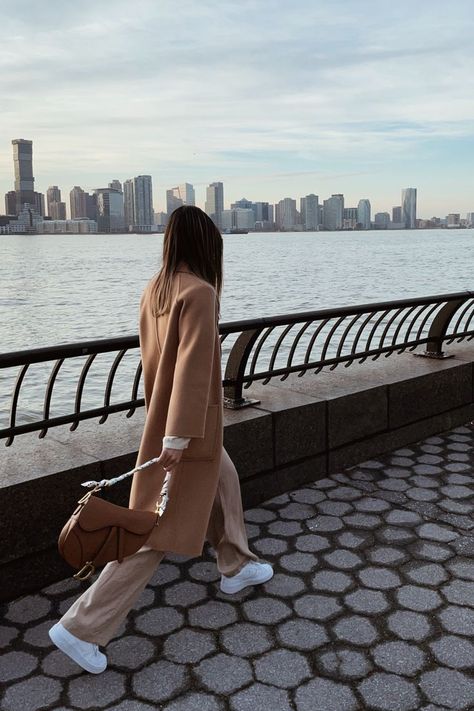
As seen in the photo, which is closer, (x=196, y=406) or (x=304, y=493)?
(x=196, y=406)

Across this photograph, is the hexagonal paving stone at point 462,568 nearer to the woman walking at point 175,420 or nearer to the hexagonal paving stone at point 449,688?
the hexagonal paving stone at point 449,688

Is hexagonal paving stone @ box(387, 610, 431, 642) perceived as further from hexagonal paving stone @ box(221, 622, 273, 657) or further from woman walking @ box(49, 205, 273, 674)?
woman walking @ box(49, 205, 273, 674)

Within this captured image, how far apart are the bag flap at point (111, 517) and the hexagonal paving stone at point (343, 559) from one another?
1316 mm

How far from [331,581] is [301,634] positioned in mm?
510

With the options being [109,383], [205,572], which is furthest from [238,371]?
[205,572]

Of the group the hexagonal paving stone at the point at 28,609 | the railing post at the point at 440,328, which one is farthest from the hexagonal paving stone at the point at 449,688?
the railing post at the point at 440,328

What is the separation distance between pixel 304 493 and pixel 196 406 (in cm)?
220

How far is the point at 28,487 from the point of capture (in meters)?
3.66

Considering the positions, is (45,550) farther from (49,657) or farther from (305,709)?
(305,709)

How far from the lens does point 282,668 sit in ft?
10.1

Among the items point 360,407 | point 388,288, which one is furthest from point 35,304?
point 360,407

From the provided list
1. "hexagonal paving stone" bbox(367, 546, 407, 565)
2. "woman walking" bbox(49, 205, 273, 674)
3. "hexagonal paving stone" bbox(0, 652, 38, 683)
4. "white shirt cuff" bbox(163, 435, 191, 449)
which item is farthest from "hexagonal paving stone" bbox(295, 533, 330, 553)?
"hexagonal paving stone" bbox(0, 652, 38, 683)

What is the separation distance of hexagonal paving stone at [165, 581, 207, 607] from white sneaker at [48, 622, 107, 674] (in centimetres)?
60

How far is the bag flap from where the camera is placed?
2848 mm
